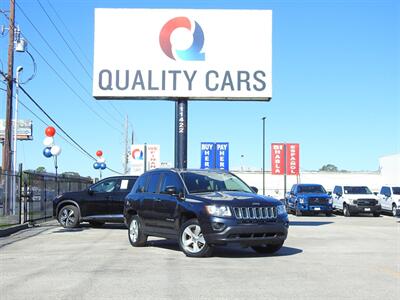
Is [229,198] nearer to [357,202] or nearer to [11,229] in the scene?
[11,229]

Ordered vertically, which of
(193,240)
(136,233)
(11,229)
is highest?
(193,240)

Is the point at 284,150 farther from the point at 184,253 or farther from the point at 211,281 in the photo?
the point at 211,281

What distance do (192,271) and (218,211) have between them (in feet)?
5.54

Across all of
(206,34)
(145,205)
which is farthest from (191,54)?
(145,205)

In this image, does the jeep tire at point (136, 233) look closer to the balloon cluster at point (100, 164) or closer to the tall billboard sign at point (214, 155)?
the tall billboard sign at point (214, 155)

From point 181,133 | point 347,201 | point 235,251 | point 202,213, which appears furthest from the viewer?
point 347,201

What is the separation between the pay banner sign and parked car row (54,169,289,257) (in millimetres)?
34094

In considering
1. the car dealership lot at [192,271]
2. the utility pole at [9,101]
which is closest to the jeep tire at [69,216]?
the car dealership lot at [192,271]

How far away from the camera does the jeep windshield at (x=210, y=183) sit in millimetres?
11773

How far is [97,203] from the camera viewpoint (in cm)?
1867

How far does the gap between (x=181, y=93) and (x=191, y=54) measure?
5.22 feet

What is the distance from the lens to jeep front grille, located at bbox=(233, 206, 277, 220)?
10641 millimetres

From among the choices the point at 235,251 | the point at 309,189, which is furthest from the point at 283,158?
the point at 235,251

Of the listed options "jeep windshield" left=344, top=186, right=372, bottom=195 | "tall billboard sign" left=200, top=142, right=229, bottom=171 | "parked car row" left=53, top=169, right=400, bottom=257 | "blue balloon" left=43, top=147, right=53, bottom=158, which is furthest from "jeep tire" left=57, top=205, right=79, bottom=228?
"tall billboard sign" left=200, top=142, right=229, bottom=171
